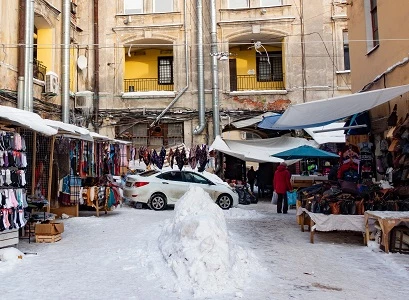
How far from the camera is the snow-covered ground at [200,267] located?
5.15 metres

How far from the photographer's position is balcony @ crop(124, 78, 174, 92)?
2188 centimetres

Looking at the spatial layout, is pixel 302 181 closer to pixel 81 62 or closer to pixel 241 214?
pixel 241 214

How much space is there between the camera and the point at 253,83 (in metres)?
21.8

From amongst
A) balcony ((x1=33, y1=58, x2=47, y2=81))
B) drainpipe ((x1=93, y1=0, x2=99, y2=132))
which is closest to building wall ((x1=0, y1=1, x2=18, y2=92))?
balcony ((x1=33, y1=58, x2=47, y2=81))

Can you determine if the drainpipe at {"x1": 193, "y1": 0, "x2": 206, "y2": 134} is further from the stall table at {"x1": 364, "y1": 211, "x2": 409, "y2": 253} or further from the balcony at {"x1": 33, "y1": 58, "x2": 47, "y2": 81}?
the stall table at {"x1": 364, "y1": 211, "x2": 409, "y2": 253}

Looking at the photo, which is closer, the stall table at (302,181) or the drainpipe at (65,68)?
the stall table at (302,181)

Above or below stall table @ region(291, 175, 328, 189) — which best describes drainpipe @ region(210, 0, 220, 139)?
above

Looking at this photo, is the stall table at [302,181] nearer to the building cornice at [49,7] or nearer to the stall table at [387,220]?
the stall table at [387,220]

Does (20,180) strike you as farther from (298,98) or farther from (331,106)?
(298,98)

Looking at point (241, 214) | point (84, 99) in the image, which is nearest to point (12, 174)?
point (241, 214)

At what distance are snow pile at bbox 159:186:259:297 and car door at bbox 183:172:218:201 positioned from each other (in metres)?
7.60

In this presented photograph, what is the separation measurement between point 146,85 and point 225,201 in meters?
10.0

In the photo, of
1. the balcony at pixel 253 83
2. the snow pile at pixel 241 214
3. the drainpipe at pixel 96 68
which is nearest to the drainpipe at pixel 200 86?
the balcony at pixel 253 83

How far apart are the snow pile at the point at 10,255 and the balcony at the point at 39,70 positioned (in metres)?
12.2
